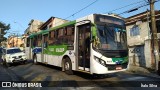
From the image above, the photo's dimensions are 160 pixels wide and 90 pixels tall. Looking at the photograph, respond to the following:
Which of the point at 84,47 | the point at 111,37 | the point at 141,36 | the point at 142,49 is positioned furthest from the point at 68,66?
the point at 141,36

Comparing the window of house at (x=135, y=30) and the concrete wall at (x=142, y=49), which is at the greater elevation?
the window of house at (x=135, y=30)

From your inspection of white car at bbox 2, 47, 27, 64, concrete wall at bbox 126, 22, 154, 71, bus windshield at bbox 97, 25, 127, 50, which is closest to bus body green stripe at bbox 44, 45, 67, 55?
bus windshield at bbox 97, 25, 127, 50

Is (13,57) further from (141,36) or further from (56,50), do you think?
(141,36)

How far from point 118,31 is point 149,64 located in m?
12.3

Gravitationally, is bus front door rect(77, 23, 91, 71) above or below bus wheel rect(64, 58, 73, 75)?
above

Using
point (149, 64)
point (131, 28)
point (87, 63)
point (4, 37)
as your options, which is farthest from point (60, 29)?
point (4, 37)

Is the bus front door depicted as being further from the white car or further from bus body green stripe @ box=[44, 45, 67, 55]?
the white car

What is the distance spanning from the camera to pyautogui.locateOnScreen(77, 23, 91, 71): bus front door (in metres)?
11.5

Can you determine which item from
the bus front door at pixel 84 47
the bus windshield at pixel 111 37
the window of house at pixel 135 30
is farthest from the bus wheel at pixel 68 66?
the window of house at pixel 135 30

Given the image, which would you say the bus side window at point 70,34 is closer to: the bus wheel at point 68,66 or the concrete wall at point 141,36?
the bus wheel at point 68,66

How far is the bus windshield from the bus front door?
30.4 inches

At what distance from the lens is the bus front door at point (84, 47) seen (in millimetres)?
11516

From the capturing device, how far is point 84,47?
11.8 metres

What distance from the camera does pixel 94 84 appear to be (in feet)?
34.8
